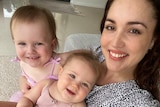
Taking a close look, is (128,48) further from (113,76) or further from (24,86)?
(24,86)

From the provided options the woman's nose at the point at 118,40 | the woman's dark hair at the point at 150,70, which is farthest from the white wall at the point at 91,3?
the woman's nose at the point at 118,40

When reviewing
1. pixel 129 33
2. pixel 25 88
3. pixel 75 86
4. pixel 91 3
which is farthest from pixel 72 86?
pixel 91 3

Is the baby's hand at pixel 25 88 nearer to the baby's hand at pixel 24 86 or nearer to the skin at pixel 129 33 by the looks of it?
the baby's hand at pixel 24 86

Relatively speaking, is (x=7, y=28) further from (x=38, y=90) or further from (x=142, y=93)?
(x=142, y=93)

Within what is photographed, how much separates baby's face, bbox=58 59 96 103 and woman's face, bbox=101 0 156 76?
93 millimetres

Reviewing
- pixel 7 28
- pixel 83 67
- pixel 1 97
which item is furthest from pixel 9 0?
pixel 83 67

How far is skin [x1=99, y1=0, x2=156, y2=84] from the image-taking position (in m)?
1.00

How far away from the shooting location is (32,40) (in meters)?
1.25

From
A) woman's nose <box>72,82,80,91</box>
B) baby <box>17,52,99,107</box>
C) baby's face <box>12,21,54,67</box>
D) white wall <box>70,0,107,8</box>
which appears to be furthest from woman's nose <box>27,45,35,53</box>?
white wall <box>70,0,107,8</box>

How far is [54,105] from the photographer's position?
1.11 meters

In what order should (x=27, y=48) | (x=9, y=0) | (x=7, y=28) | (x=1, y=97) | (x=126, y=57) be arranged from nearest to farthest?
(x=126, y=57) < (x=27, y=48) < (x=1, y=97) < (x=7, y=28) < (x=9, y=0)

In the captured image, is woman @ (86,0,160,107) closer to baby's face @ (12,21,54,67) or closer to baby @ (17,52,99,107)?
baby @ (17,52,99,107)

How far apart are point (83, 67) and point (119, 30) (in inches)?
7.3

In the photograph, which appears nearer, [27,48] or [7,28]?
[27,48]
